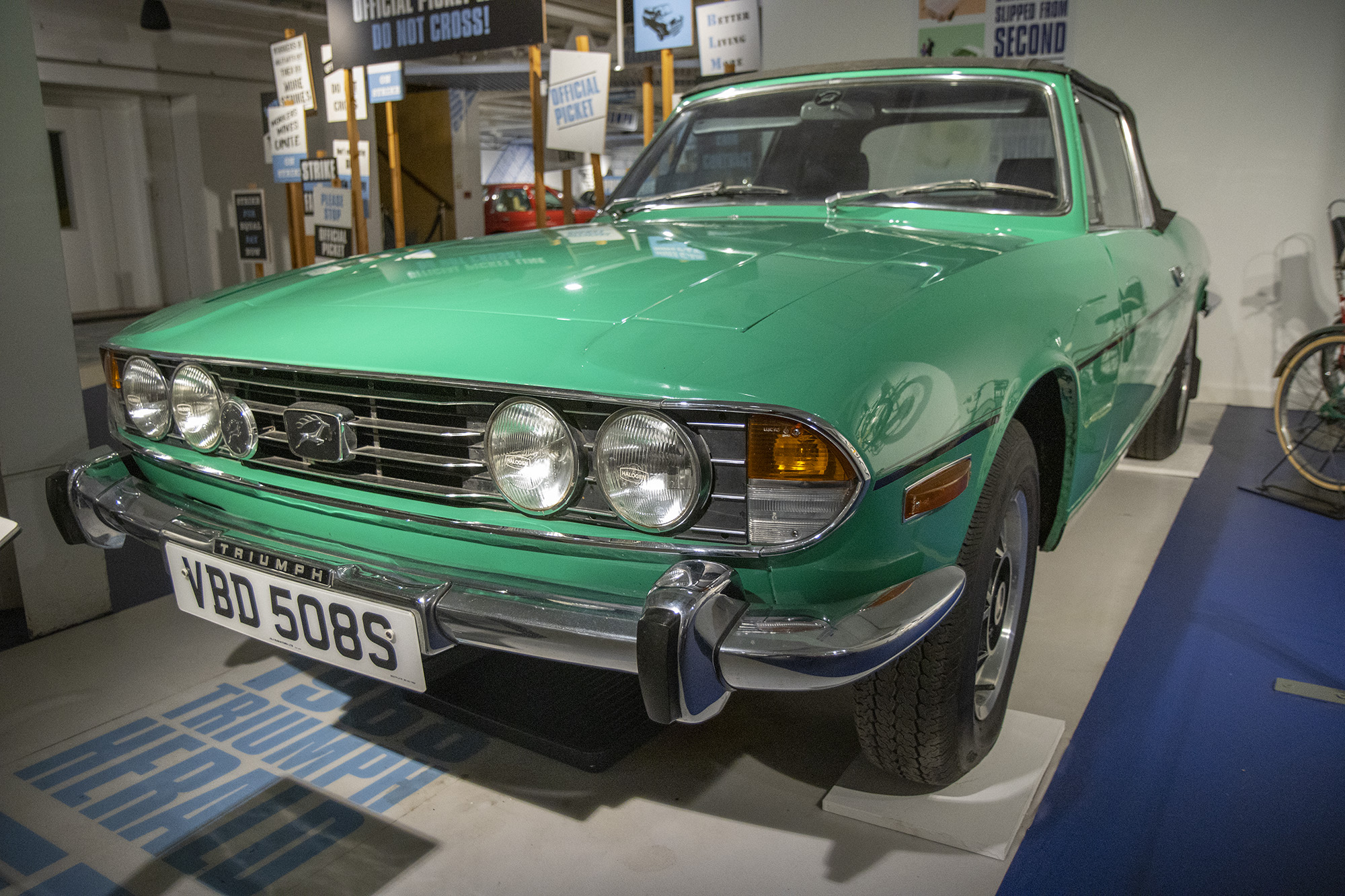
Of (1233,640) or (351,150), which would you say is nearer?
(1233,640)

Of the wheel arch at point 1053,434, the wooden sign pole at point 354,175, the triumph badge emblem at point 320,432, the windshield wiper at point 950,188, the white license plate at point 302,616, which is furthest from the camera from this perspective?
the wooden sign pole at point 354,175

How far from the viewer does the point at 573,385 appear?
1.32 meters

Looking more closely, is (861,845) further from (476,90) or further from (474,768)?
(476,90)

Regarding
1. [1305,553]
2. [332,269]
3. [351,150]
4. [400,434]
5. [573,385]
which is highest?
[351,150]

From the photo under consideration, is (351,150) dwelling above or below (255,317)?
above

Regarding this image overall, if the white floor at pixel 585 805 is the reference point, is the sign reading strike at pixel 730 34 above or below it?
above

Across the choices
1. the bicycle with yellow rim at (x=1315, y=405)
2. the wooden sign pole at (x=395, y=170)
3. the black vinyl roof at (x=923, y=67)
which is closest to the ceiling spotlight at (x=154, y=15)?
the wooden sign pole at (x=395, y=170)

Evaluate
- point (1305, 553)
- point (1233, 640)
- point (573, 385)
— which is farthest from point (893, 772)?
point (1305, 553)

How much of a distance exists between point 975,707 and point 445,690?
1.17m

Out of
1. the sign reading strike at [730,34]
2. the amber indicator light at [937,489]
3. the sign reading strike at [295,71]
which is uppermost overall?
the sign reading strike at [295,71]

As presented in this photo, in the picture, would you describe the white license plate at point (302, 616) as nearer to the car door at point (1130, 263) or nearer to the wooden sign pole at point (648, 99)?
the car door at point (1130, 263)

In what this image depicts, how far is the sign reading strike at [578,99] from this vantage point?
4723mm

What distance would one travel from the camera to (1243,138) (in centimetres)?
523

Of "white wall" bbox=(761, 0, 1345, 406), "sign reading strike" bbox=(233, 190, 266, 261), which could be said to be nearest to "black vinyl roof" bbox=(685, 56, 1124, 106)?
"white wall" bbox=(761, 0, 1345, 406)
